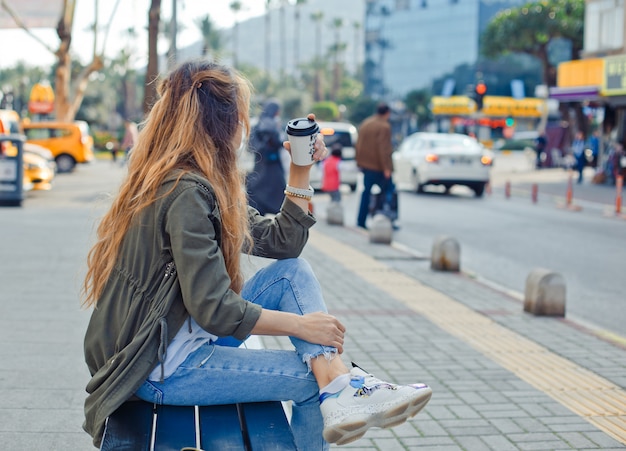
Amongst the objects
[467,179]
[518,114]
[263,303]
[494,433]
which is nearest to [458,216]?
[467,179]

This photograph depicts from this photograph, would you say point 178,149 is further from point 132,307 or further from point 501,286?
point 501,286

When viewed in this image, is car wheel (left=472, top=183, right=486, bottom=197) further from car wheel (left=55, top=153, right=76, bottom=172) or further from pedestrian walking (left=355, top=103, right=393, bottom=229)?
car wheel (left=55, top=153, right=76, bottom=172)

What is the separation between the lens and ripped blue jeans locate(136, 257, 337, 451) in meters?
2.73

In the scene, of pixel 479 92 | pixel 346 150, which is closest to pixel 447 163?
pixel 346 150

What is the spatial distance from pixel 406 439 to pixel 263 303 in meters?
1.39

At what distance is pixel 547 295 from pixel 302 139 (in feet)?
15.1

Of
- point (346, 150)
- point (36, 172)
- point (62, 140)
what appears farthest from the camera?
point (62, 140)

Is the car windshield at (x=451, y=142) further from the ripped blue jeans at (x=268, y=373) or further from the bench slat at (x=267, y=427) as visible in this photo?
the bench slat at (x=267, y=427)

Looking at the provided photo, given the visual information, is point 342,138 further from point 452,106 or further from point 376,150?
point 452,106

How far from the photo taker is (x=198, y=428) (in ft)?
8.88

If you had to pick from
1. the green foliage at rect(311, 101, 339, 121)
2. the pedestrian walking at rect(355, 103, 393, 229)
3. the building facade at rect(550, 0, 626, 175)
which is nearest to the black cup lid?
the pedestrian walking at rect(355, 103, 393, 229)

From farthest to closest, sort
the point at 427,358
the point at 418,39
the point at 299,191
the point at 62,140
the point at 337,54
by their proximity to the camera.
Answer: the point at 337,54, the point at 418,39, the point at 62,140, the point at 427,358, the point at 299,191

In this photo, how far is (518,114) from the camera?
7675 cm

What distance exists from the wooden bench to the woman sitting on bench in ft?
0.18
